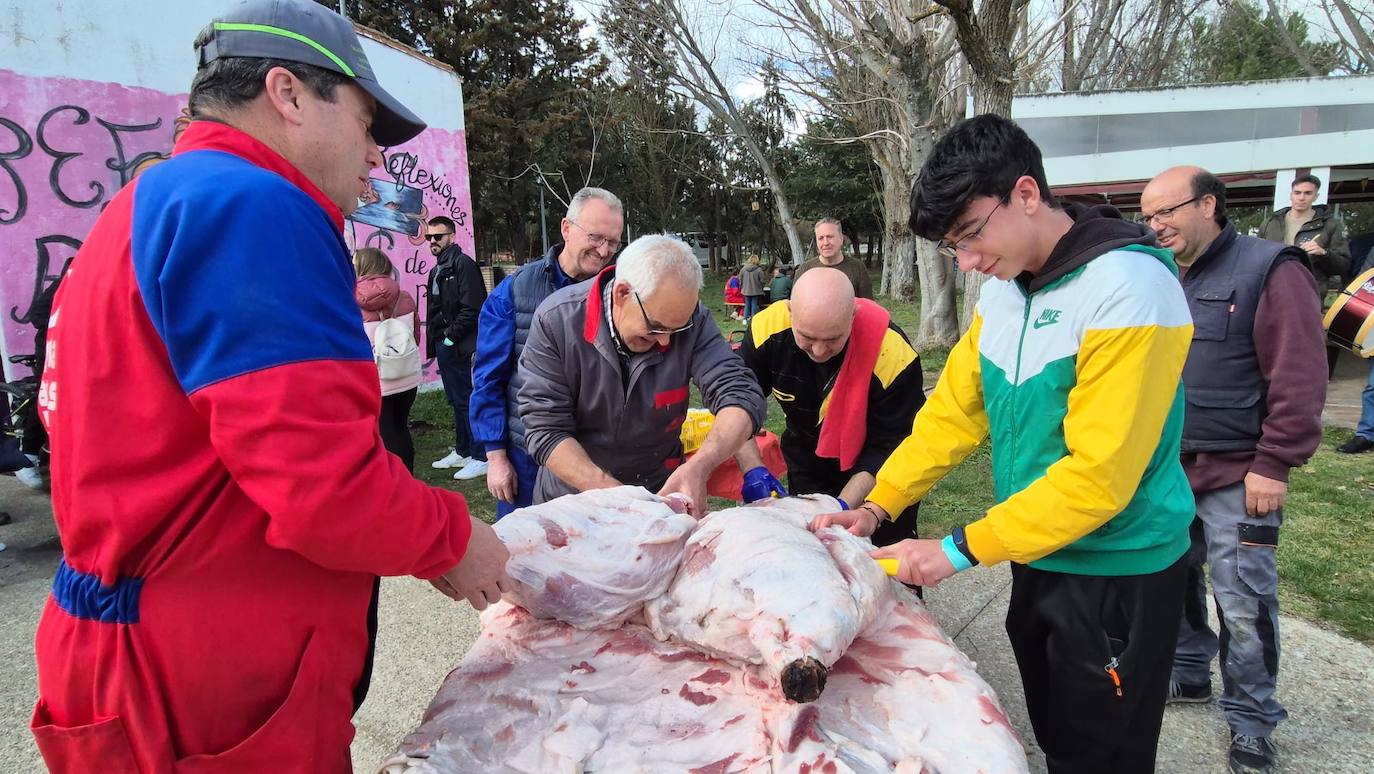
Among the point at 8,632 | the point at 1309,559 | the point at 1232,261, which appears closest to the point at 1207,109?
the point at 1309,559


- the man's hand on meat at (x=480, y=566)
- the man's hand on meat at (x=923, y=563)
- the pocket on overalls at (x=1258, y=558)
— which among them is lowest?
the pocket on overalls at (x=1258, y=558)

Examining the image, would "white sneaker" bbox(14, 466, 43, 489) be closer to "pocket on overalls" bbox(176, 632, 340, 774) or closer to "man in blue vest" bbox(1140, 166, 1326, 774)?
"pocket on overalls" bbox(176, 632, 340, 774)

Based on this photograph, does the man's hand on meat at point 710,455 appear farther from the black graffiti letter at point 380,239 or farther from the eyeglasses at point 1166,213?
the black graffiti letter at point 380,239

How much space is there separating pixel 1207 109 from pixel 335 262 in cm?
1804

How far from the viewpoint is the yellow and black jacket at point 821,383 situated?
308cm

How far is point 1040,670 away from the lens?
6.51ft

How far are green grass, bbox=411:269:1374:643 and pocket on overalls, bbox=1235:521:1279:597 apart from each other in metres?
1.30

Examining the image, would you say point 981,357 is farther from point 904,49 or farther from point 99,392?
point 904,49

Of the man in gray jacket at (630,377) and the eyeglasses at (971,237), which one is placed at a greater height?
the eyeglasses at (971,237)

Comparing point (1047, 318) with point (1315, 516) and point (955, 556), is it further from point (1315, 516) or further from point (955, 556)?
point (1315, 516)

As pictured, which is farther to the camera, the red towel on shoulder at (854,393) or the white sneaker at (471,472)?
the white sneaker at (471,472)

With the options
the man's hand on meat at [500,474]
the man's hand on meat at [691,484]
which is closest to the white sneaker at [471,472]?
the man's hand on meat at [500,474]

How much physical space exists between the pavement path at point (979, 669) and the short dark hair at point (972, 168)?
2023mm

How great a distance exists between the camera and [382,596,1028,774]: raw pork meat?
155cm
